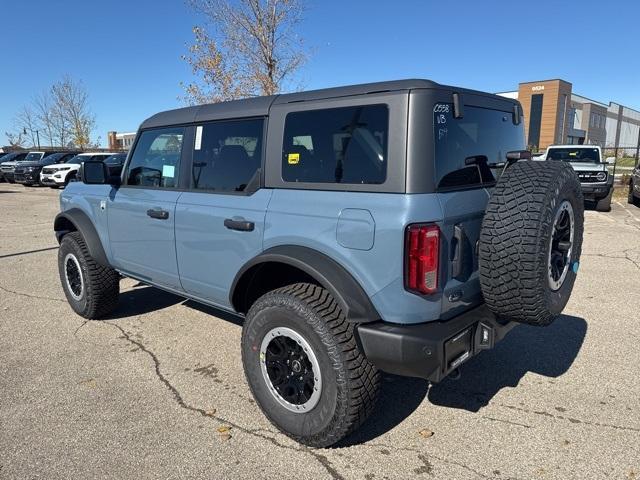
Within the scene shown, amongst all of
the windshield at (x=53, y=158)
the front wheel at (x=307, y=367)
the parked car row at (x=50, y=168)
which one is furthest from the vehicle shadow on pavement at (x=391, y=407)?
the windshield at (x=53, y=158)

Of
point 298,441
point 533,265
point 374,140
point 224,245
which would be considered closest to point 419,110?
point 374,140

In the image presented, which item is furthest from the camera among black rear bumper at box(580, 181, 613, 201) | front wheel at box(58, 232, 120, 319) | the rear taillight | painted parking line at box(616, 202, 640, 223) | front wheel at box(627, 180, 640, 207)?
front wheel at box(627, 180, 640, 207)

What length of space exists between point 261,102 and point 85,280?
2677mm

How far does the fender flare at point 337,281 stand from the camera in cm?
245

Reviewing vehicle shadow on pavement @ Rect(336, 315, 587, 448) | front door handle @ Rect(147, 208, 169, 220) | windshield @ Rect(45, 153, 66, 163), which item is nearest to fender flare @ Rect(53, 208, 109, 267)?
front door handle @ Rect(147, 208, 169, 220)

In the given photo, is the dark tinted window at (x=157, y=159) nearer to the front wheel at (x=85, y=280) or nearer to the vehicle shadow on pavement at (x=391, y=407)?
the front wheel at (x=85, y=280)

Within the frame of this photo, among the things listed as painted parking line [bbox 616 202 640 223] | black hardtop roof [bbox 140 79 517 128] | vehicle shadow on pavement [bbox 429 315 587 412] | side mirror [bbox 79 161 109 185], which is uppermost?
black hardtop roof [bbox 140 79 517 128]

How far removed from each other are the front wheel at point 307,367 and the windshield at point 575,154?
14.1m

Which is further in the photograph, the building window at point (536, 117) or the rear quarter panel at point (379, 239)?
the building window at point (536, 117)

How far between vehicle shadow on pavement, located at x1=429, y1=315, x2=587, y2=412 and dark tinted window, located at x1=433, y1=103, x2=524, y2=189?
1.47m

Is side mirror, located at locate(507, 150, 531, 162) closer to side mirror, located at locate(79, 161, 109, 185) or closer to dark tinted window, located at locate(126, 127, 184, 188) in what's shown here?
dark tinted window, located at locate(126, 127, 184, 188)

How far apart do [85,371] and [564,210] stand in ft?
11.5

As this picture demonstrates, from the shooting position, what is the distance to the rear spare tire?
2383mm

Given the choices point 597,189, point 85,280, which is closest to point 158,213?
point 85,280
